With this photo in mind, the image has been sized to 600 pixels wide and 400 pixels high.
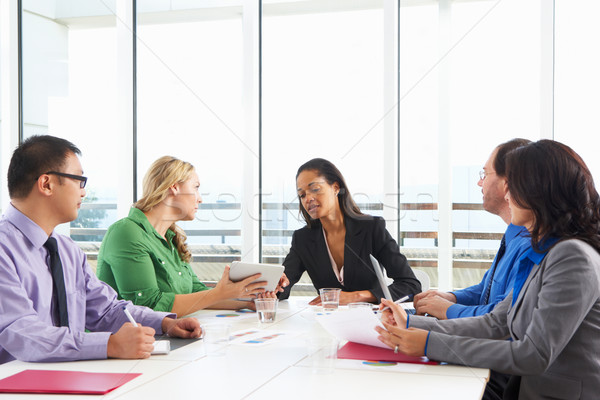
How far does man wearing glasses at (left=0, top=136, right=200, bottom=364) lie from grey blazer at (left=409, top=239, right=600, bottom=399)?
37.4 inches

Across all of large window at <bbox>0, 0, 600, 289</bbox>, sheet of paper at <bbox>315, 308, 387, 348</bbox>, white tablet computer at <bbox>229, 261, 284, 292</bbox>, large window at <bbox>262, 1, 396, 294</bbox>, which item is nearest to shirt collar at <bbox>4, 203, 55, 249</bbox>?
white tablet computer at <bbox>229, 261, 284, 292</bbox>

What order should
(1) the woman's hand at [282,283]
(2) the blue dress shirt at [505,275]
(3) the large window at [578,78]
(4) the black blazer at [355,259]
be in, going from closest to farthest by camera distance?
(2) the blue dress shirt at [505,275], (1) the woman's hand at [282,283], (4) the black blazer at [355,259], (3) the large window at [578,78]

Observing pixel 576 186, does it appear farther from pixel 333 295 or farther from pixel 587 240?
pixel 333 295

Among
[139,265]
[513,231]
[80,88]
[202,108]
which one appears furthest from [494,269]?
[80,88]

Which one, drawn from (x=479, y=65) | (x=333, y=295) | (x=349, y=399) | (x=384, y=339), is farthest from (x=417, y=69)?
(x=349, y=399)

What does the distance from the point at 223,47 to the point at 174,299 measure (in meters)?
2.53

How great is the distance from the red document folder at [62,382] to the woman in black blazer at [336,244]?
152 centimetres

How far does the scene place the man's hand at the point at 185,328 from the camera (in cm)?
188

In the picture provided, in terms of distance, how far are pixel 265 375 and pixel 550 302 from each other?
769 mm

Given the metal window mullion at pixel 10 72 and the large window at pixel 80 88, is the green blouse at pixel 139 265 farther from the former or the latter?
the metal window mullion at pixel 10 72

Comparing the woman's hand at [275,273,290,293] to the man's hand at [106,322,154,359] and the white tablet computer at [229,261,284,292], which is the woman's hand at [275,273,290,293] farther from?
the man's hand at [106,322,154,359]

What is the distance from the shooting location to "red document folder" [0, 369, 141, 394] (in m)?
1.27

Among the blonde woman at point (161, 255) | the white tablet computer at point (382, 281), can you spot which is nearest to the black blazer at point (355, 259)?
the white tablet computer at point (382, 281)

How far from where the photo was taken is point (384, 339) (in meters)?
1.61
